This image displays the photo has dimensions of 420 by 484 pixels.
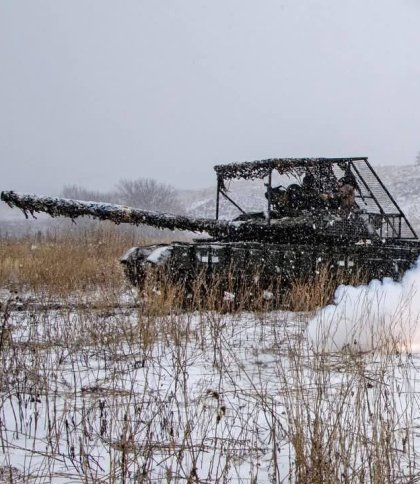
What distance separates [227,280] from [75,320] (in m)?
2.60

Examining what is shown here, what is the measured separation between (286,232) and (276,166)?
1.07 m

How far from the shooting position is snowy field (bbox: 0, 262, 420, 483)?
2807mm

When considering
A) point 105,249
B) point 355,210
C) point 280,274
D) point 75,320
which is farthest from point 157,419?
point 105,249

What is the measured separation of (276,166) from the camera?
30.6ft

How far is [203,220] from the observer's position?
919cm

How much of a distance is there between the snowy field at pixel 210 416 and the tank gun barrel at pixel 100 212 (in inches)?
64.5

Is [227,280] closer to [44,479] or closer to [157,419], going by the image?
[157,419]

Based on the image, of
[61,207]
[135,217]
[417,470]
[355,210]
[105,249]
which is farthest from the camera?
[105,249]

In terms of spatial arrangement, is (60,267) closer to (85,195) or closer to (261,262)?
(261,262)

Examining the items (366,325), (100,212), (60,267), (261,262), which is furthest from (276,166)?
(60,267)

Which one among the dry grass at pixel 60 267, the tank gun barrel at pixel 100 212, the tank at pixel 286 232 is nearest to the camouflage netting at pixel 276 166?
the tank at pixel 286 232

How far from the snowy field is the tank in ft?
5.58

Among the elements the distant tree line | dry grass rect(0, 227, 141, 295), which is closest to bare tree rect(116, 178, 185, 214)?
the distant tree line

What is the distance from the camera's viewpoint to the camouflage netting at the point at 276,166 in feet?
30.6
